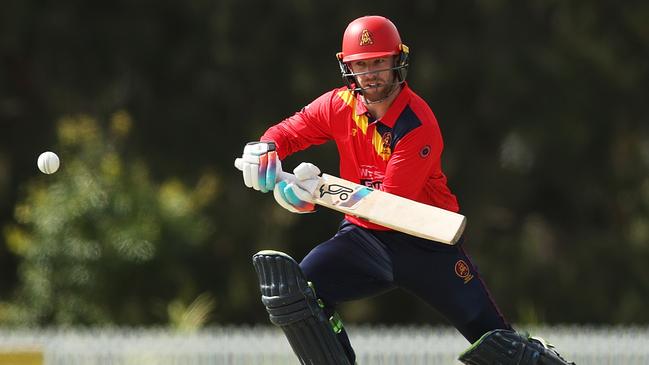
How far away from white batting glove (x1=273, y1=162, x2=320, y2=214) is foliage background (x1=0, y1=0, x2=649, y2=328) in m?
7.63

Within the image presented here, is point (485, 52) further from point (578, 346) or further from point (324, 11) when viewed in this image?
point (578, 346)

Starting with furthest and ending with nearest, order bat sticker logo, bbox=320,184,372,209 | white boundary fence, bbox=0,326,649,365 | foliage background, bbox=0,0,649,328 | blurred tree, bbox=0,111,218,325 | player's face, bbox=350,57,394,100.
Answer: foliage background, bbox=0,0,649,328
blurred tree, bbox=0,111,218,325
white boundary fence, bbox=0,326,649,365
player's face, bbox=350,57,394,100
bat sticker logo, bbox=320,184,372,209

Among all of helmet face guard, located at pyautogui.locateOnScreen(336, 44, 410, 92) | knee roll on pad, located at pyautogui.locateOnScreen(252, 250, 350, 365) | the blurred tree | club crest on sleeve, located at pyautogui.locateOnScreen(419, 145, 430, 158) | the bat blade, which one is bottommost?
knee roll on pad, located at pyautogui.locateOnScreen(252, 250, 350, 365)

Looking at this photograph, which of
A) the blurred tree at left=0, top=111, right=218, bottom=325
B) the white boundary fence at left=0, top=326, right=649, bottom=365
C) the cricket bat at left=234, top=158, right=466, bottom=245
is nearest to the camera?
the cricket bat at left=234, top=158, right=466, bottom=245

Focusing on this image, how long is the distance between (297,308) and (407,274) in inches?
16.5

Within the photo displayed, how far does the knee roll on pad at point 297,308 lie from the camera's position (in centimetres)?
A: 449

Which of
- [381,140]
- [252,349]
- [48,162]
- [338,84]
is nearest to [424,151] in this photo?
[381,140]

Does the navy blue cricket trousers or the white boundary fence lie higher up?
the white boundary fence

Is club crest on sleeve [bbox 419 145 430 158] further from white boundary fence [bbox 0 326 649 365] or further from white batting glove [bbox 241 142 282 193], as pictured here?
white boundary fence [bbox 0 326 649 365]

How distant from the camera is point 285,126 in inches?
189

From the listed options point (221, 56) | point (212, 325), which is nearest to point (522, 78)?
point (221, 56)

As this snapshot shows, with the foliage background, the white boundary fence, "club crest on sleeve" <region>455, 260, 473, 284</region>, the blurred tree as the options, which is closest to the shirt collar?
"club crest on sleeve" <region>455, 260, 473, 284</region>

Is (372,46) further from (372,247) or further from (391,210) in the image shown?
(372,247)

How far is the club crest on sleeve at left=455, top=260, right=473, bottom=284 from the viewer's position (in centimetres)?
461
